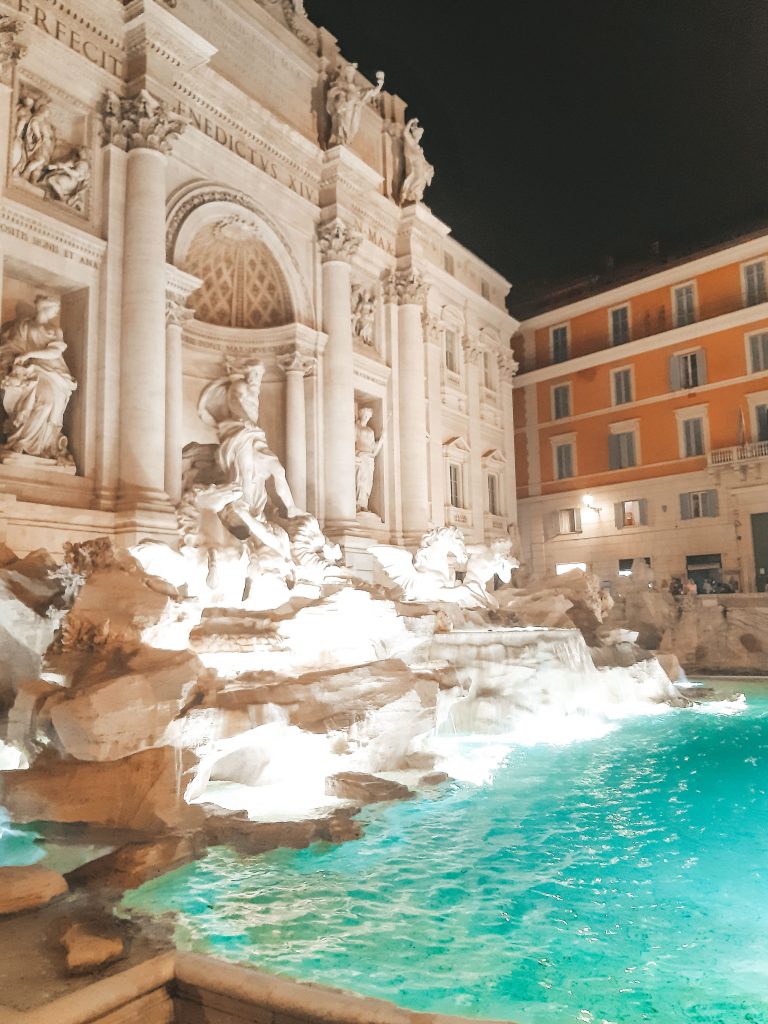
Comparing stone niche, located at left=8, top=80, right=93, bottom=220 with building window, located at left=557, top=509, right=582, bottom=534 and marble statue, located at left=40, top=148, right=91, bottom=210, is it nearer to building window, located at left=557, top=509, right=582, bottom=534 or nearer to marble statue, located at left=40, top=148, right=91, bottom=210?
marble statue, located at left=40, top=148, right=91, bottom=210

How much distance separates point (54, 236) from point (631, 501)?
61.5 ft

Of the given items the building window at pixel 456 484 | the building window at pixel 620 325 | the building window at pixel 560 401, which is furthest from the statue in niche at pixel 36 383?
the building window at pixel 620 325

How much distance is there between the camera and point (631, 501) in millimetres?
24906

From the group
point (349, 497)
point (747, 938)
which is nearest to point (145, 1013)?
point (747, 938)

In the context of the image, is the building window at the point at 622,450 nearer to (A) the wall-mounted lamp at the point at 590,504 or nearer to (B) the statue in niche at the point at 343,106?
(A) the wall-mounted lamp at the point at 590,504

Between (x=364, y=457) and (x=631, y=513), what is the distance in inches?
431

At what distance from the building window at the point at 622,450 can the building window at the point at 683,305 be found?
143 inches

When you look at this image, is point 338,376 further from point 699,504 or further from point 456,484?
point 699,504

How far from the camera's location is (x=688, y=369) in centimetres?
2414

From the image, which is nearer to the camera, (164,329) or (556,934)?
(556,934)

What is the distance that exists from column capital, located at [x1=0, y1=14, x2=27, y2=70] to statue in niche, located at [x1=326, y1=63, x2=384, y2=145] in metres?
7.20

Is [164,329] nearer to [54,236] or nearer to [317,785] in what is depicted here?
[54,236]

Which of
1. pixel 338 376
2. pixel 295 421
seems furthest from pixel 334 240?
pixel 295 421

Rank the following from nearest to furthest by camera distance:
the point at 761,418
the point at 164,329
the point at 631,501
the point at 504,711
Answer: the point at 504,711 < the point at 164,329 < the point at 761,418 < the point at 631,501
